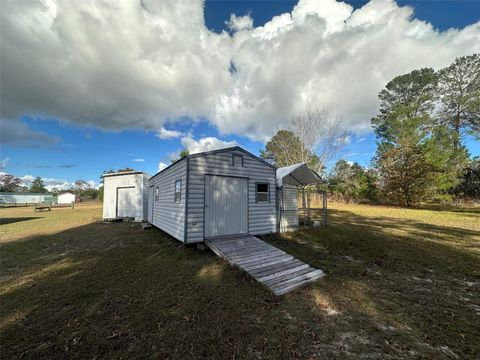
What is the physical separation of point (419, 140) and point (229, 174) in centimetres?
2388

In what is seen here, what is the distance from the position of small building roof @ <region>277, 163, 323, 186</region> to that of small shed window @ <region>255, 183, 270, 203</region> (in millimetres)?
724

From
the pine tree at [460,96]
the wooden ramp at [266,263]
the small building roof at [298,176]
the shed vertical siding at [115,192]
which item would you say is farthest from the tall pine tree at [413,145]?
the shed vertical siding at [115,192]

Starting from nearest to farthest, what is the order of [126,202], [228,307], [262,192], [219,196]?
[228,307], [219,196], [262,192], [126,202]

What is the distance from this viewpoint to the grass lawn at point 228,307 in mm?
2615

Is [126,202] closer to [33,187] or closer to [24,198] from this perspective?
[24,198]

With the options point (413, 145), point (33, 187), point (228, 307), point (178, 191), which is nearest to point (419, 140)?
point (413, 145)

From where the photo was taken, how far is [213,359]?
242 centimetres

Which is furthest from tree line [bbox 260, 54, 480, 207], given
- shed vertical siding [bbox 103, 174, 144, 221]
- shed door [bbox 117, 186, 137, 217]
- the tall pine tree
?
shed door [bbox 117, 186, 137, 217]

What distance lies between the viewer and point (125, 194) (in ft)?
50.5

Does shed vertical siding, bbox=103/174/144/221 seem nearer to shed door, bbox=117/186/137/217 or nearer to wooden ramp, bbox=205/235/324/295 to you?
shed door, bbox=117/186/137/217

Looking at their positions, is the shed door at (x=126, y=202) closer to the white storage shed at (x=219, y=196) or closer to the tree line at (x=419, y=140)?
the white storage shed at (x=219, y=196)

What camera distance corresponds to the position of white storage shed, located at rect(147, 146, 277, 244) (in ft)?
22.2

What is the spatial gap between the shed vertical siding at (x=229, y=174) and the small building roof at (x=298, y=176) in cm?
62

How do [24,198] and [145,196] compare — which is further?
[24,198]
